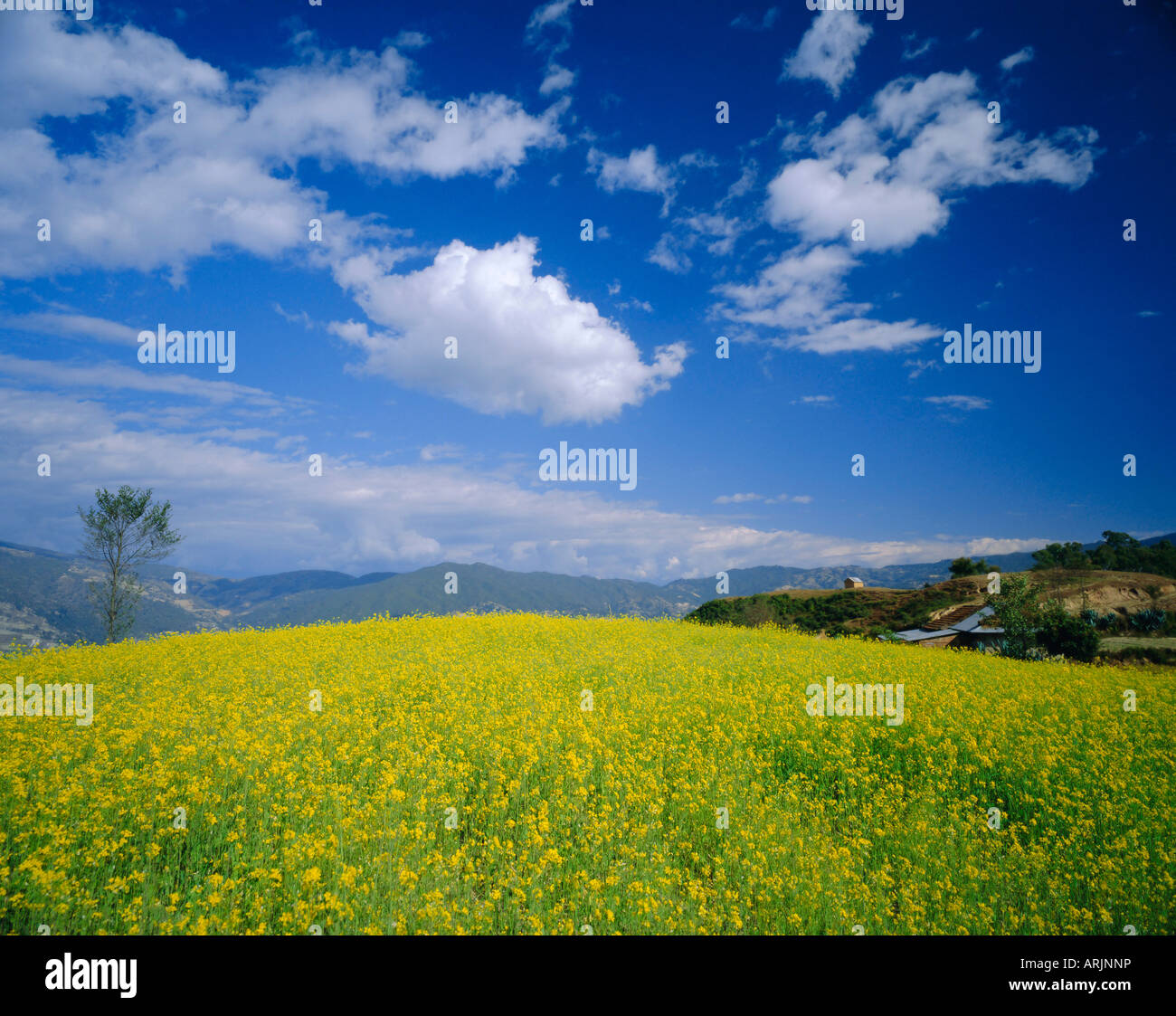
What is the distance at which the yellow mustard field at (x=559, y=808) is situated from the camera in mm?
5051

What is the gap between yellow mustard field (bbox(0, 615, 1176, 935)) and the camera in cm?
505

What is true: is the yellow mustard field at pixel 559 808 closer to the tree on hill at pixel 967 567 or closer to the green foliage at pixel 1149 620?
the green foliage at pixel 1149 620

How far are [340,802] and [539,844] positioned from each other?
2.49 m

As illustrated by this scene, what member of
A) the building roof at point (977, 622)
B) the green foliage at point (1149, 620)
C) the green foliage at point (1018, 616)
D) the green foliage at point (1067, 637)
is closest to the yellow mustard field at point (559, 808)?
the green foliage at point (1018, 616)

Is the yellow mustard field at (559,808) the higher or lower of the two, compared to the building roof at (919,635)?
higher

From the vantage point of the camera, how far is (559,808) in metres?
6.73

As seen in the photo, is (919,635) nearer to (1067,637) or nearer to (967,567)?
(1067,637)

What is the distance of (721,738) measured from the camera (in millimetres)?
9336

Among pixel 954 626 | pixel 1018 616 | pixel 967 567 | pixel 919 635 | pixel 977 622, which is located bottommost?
pixel 919 635

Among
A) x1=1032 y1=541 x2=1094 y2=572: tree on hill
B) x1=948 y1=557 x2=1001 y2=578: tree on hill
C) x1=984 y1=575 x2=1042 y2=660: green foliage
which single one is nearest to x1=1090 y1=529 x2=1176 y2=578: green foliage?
x1=1032 y1=541 x2=1094 y2=572: tree on hill

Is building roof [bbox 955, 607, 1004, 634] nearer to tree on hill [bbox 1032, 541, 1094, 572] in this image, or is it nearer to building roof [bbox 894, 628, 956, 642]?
building roof [bbox 894, 628, 956, 642]

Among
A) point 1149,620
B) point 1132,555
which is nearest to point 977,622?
point 1149,620
